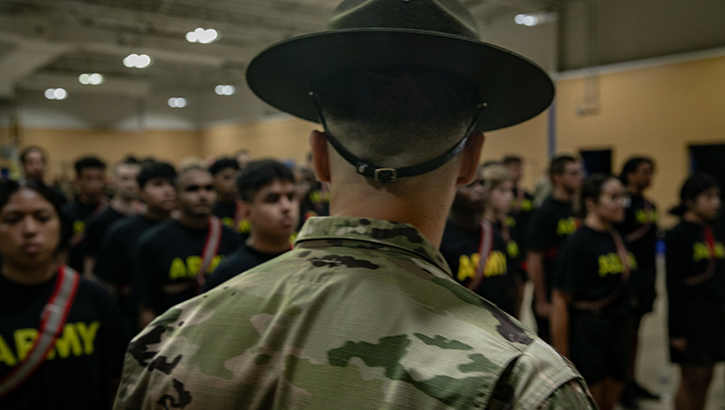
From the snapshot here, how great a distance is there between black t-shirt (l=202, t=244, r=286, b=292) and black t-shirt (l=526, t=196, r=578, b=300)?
279 cm

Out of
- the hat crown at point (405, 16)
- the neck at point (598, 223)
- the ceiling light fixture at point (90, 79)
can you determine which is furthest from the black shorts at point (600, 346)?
the ceiling light fixture at point (90, 79)

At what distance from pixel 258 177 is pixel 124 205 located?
2.54 metres

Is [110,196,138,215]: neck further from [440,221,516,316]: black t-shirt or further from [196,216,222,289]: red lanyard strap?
[440,221,516,316]: black t-shirt

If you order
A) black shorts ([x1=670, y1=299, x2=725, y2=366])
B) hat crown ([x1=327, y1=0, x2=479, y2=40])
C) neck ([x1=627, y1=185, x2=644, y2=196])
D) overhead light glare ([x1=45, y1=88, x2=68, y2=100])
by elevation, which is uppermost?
overhead light glare ([x1=45, y1=88, x2=68, y2=100])

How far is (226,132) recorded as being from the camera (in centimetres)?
2120

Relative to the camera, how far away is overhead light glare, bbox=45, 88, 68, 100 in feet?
60.6

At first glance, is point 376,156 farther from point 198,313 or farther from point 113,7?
point 113,7

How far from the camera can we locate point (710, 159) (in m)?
8.77

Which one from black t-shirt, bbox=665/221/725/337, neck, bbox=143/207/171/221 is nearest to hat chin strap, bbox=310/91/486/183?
neck, bbox=143/207/171/221

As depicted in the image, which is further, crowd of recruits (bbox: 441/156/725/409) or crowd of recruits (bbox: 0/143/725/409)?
crowd of recruits (bbox: 441/156/725/409)

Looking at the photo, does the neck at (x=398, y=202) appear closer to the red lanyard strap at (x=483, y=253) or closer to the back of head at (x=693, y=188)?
the red lanyard strap at (x=483, y=253)

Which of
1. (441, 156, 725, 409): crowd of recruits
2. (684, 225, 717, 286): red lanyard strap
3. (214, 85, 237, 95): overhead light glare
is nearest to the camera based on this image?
(441, 156, 725, 409): crowd of recruits

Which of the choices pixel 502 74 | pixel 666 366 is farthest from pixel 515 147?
pixel 502 74

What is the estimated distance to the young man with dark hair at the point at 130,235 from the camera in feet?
12.5
